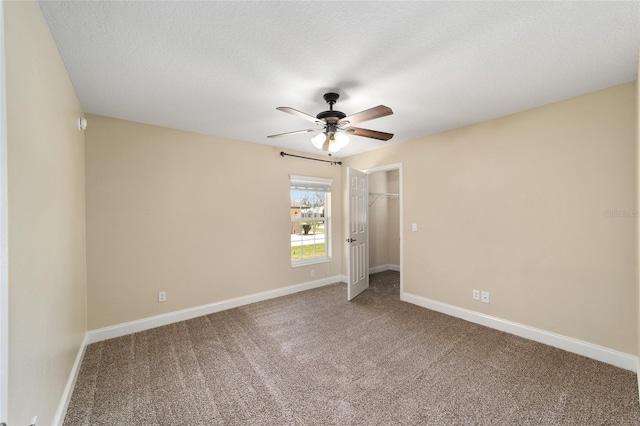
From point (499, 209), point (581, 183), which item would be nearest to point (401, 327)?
point (499, 209)

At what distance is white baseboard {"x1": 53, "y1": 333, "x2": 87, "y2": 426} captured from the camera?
1.66m

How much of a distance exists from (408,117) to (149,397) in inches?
138

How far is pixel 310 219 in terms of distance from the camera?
15.7ft

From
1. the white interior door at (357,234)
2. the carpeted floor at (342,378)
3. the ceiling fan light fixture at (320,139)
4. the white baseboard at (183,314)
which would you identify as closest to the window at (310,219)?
the white baseboard at (183,314)

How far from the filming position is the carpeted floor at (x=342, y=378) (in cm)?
178

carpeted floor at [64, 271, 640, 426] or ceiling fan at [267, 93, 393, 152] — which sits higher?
ceiling fan at [267, 93, 393, 152]

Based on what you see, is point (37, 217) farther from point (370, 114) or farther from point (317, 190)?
point (317, 190)

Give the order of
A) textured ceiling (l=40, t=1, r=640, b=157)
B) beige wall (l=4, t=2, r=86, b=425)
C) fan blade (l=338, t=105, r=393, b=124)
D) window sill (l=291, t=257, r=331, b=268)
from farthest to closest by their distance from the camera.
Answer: window sill (l=291, t=257, r=331, b=268)
fan blade (l=338, t=105, r=393, b=124)
textured ceiling (l=40, t=1, r=640, b=157)
beige wall (l=4, t=2, r=86, b=425)

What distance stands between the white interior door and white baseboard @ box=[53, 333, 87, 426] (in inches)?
119

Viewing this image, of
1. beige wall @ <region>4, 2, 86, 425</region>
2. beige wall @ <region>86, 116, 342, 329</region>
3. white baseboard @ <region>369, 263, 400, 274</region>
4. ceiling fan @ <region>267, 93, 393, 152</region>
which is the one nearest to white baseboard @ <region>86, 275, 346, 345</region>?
beige wall @ <region>86, 116, 342, 329</region>

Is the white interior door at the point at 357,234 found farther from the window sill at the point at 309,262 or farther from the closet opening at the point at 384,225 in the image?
the closet opening at the point at 384,225

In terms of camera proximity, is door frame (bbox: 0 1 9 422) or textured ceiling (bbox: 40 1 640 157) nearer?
door frame (bbox: 0 1 9 422)

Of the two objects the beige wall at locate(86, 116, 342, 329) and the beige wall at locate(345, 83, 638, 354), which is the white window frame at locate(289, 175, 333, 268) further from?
the beige wall at locate(345, 83, 638, 354)

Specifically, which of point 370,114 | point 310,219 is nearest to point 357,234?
point 310,219
